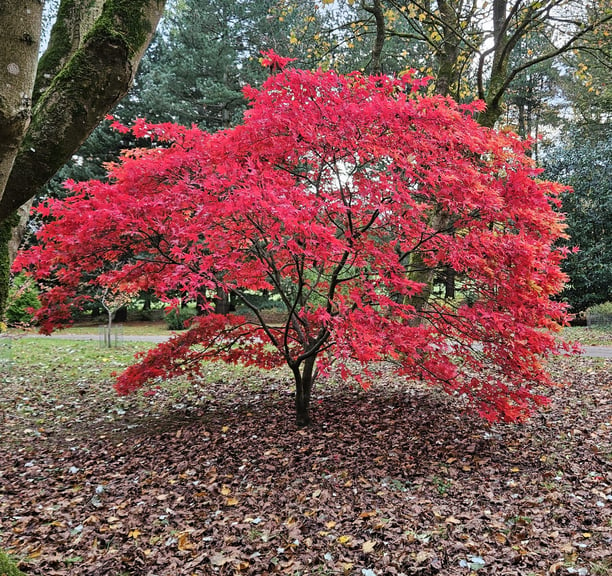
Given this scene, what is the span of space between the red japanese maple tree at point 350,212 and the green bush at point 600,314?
34.2ft

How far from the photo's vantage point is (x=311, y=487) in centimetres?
335

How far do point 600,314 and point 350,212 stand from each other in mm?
11707

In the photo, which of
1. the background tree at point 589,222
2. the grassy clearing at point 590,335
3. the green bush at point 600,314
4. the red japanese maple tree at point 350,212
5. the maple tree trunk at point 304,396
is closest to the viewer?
the red japanese maple tree at point 350,212

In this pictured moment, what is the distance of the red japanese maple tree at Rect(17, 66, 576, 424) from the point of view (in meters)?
3.45

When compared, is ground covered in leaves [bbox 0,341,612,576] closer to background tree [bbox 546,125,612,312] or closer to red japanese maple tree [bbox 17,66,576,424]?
red japanese maple tree [bbox 17,66,576,424]

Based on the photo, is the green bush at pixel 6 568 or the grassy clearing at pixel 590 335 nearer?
the green bush at pixel 6 568

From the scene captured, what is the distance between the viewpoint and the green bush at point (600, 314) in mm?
12344

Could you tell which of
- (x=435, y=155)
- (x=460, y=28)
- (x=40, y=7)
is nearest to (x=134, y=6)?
(x=40, y=7)

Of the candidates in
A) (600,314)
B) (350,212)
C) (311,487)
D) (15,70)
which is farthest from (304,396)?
(600,314)

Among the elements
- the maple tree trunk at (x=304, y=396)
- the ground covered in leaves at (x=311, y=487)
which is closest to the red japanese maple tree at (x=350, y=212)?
the maple tree trunk at (x=304, y=396)

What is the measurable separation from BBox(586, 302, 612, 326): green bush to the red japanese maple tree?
10.4 meters

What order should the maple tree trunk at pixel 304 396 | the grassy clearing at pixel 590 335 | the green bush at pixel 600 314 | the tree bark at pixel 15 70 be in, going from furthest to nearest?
the green bush at pixel 600 314 < the grassy clearing at pixel 590 335 < the maple tree trunk at pixel 304 396 < the tree bark at pixel 15 70

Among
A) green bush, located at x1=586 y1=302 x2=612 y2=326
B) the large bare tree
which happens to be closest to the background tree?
green bush, located at x1=586 y1=302 x2=612 y2=326

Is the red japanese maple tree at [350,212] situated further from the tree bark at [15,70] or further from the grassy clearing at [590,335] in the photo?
the grassy clearing at [590,335]
